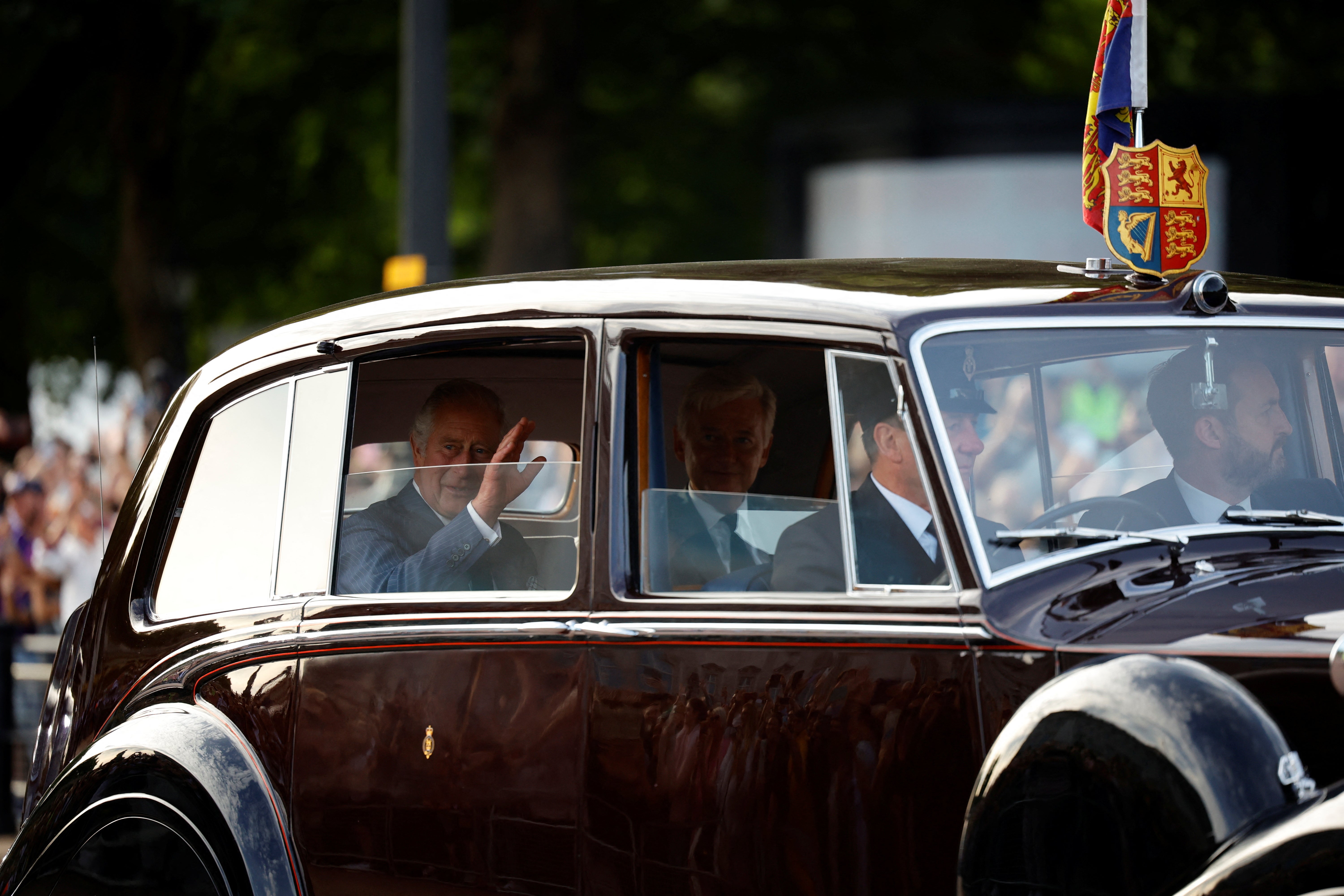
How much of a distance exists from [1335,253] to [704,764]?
47.0 feet

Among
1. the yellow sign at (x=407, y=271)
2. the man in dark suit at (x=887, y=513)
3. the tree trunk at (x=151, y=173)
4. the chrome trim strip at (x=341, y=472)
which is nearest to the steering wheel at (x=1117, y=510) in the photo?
the man in dark suit at (x=887, y=513)

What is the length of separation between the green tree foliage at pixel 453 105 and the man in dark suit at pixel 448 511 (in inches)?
487

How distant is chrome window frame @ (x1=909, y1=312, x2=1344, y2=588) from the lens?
10.5 ft

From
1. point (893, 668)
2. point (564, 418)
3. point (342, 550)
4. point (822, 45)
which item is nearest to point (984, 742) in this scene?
point (893, 668)

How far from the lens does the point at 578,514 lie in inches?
147

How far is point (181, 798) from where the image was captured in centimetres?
412

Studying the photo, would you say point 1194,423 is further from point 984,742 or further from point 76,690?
point 76,690

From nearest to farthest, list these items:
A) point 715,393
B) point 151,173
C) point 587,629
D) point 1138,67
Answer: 1. point 587,629
2. point 715,393
3. point 1138,67
4. point 151,173

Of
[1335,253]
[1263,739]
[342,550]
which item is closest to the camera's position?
[1263,739]

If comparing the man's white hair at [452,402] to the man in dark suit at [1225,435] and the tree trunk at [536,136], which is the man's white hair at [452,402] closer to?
the man in dark suit at [1225,435]

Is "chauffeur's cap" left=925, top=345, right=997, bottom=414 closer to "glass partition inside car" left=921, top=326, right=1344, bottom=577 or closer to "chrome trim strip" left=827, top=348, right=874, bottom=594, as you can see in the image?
"glass partition inside car" left=921, top=326, right=1344, bottom=577

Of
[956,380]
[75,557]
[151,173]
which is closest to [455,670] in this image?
[956,380]

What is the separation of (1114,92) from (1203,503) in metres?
1.05

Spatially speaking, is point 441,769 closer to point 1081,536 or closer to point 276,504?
point 276,504
